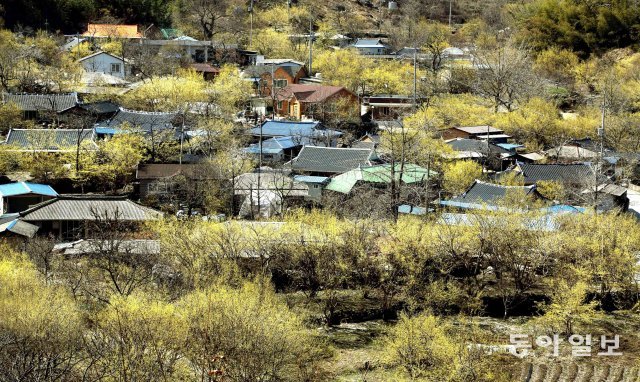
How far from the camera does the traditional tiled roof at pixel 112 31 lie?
1487 inches

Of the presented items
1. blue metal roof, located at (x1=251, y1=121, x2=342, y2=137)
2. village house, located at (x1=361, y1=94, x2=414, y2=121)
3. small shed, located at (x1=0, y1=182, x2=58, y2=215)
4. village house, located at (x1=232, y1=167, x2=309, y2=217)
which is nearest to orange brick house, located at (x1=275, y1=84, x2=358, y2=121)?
village house, located at (x1=361, y1=94, x2=414, y2=121)

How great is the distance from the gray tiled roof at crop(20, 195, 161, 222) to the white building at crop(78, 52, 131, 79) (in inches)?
662

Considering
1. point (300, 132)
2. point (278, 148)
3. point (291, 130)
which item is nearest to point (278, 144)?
point (278, 148)

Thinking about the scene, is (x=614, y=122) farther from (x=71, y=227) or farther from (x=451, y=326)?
(x=71, y=227)

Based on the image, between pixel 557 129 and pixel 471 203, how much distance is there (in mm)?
9468

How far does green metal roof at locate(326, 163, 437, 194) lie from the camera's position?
1908cm

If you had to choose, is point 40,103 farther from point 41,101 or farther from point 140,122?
point 140,122

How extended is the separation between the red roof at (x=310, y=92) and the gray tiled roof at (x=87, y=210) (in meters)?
12.3

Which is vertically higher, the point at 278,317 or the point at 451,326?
the point at 278,317

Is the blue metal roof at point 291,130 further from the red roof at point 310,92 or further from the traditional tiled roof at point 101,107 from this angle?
the traditional tiled roof at point 101,107

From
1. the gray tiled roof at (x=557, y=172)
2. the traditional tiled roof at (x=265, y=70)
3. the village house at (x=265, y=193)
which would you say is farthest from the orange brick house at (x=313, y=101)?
the gray tiled roof at (x=557, y=172)

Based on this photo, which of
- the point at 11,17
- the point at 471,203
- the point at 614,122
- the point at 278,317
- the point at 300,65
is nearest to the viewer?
the point at 278,317

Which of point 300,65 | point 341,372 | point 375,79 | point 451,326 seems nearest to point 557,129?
point 375,79

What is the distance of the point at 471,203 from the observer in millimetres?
17594
